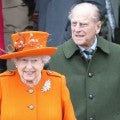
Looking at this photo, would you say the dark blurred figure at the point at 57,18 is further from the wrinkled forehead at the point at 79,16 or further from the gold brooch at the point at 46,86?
the gold brooch at the point at 46,86

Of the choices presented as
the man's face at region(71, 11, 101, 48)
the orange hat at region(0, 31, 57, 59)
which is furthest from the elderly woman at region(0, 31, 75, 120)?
the man's face at region(71, 11, 101, 48)

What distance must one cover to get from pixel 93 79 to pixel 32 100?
2.66 feet

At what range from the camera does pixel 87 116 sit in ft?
15.1

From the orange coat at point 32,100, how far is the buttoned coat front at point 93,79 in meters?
Answer: 0.57

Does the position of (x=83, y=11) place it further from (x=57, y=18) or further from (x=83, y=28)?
(x=57, y=18)

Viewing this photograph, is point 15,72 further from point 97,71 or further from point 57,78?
point 97,71

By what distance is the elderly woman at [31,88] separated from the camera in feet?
12.8

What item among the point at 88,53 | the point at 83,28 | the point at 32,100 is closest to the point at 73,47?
the point at 88,53

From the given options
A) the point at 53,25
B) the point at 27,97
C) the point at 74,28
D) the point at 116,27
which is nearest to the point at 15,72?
the point at 27,97

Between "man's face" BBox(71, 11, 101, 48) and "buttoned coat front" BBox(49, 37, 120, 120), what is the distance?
0.13m

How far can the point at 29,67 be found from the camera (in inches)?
152

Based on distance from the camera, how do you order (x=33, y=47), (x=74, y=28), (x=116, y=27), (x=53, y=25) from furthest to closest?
(x=116, y=27), (x=53, y=25), (x=74, y=28), (x=33, y=47)

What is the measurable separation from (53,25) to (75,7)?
2.81ft

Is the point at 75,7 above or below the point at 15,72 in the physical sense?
above
